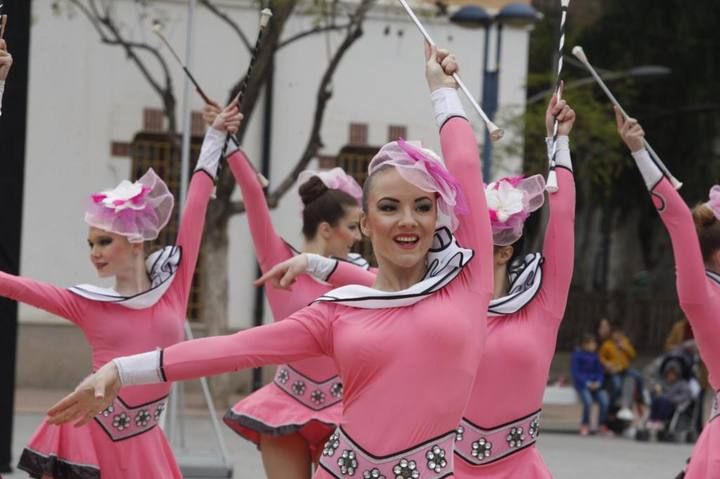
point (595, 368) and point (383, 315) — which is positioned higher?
point (383, 315)

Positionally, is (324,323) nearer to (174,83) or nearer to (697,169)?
(174,83)

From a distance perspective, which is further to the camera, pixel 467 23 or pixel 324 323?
pixel 467 23

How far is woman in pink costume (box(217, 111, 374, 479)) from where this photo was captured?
23.9ft

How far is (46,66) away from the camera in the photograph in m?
19.5

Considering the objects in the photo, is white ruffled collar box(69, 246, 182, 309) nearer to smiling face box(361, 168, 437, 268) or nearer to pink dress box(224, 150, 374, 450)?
pink dress box(224, 150, 374, 450)

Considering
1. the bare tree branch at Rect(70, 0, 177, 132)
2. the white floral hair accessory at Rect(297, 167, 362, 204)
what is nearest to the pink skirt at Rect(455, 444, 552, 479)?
the white floral hair accessory at Rect(297, 167, 362, 204)

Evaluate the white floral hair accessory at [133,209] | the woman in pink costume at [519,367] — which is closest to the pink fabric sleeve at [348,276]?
the woman in pink costume at [519,367]

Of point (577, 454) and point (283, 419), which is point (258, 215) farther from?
point (577, 454)

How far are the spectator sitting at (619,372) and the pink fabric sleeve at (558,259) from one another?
12.6 metres

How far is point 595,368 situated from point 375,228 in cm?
1373

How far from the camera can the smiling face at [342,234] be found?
7.70m

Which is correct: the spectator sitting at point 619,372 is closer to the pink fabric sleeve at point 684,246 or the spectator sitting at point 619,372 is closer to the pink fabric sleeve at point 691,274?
the pink fabric sleeve at point 691,274

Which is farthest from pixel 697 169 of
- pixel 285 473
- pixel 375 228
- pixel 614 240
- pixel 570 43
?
pixel 375 228

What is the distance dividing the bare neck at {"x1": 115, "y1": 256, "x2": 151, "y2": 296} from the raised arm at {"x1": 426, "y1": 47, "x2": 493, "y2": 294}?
2.37 m
